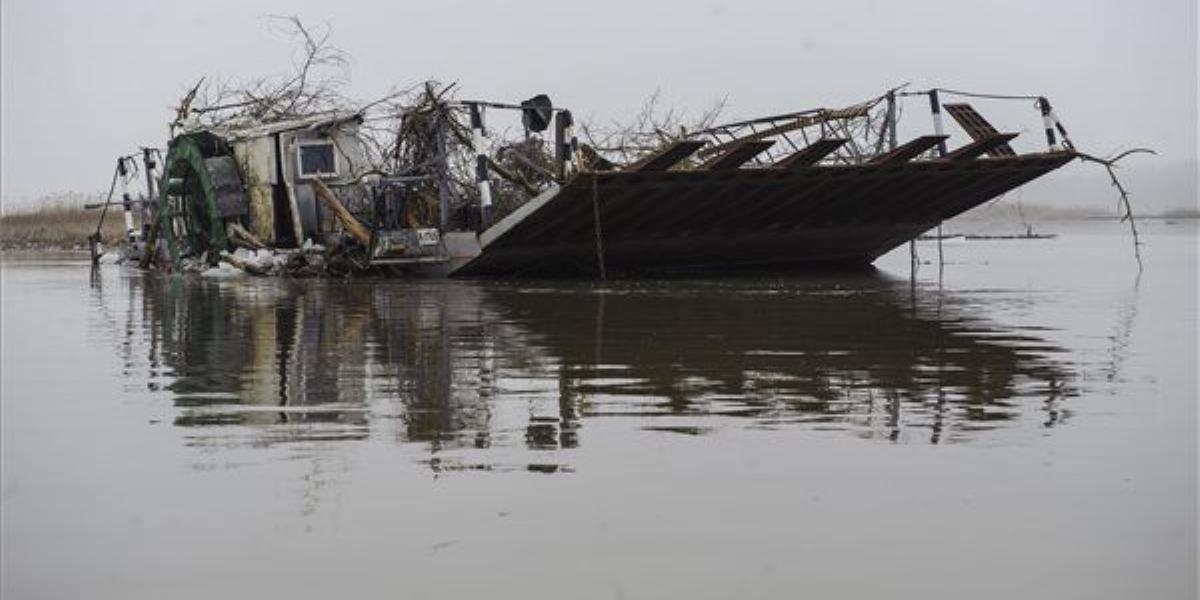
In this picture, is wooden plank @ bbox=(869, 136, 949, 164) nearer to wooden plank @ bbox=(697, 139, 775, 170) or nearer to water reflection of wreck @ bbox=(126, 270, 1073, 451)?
wooden plank @ bbox=(697, 139, 775, 170)

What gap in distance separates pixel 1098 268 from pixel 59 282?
1702cm

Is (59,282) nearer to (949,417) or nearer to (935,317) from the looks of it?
(935,317)

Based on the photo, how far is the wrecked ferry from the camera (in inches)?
794

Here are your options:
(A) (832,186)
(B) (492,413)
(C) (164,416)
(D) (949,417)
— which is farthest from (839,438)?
(A) (832,186)

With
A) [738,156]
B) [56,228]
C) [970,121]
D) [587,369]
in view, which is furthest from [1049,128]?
[56,228]

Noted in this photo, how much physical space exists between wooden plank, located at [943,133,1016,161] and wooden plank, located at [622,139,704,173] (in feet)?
16.6

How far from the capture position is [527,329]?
1141cm

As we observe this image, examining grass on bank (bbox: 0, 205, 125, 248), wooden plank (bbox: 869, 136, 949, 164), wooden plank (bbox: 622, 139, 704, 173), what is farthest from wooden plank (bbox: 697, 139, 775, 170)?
grass on bank (bbox: 0, 205, 125, 248)

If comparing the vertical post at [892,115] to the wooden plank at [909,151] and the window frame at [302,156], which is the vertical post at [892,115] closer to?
the wooden plank at [909,151]

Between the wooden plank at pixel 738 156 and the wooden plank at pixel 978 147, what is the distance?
13.2 ft

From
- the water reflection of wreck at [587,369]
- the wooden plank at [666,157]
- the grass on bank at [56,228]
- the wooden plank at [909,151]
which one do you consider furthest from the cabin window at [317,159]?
the grass on bank at [56,228]

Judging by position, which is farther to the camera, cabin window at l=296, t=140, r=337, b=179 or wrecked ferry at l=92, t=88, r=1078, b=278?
cabin window at l=296, t=140, r=337, b=179

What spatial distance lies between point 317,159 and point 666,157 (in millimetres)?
8552

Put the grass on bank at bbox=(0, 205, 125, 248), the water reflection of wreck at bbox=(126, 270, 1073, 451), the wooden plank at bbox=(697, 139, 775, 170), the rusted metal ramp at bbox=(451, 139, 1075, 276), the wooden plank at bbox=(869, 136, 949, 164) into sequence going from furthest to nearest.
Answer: the grass on bank at bbox=(0, 205, 125, 248) < the wooden plank at bbox=(869, 136, 949, 164) < the rusted metal ramp at bbox=(451, 139, 1075, 276) < the wooden plank at bbox=(697, 139, 775, 170) < the water reflection of wreck at bbox=(126, 270, 1073, 451)
